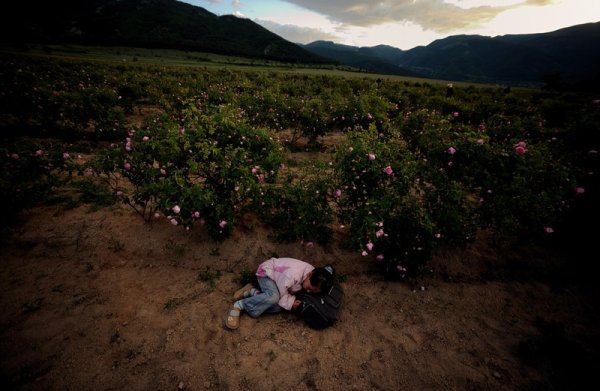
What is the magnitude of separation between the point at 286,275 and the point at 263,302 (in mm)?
565

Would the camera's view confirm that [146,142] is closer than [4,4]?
Yes

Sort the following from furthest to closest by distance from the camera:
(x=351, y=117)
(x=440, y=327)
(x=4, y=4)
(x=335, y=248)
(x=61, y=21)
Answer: (x=61, y=21), (x=4, y=4), (x=351, y=117), (x=335, y=248), (x=440, y=327)

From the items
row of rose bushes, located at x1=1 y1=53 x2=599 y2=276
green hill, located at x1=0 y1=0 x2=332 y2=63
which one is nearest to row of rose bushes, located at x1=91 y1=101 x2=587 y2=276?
row of rose bushes, located at x1=1 y1=53 x2=599 y2=276

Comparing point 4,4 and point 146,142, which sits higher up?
point 4,4

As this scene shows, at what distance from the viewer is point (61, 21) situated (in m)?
114

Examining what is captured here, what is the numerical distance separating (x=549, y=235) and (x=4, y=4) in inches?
7189

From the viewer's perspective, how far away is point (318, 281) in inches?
169

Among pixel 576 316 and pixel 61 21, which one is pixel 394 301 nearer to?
pixel 576 316

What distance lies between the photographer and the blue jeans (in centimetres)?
411

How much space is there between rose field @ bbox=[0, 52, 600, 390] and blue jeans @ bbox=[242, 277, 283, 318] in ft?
0.64

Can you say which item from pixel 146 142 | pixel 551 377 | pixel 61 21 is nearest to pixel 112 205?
pixel 146 142

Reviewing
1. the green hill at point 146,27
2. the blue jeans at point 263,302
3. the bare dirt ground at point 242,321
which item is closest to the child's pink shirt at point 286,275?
the blue jeans at point 263,302

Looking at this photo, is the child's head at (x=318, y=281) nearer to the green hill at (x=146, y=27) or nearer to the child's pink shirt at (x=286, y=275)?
the child's pink shirt at (x=286, y=275)

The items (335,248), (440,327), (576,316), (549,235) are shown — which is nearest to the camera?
(440,327)
